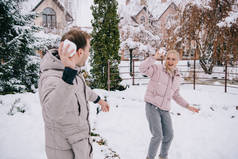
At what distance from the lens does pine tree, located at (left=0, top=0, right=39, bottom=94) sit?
7406 millimetres

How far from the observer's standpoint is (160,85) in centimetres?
298

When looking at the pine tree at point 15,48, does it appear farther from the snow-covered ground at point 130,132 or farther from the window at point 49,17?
the window at point 49,17

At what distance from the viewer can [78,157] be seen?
4.97 feet

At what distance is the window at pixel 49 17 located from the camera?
68.5 ft

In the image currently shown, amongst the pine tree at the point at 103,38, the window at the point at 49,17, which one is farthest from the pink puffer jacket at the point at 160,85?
the window at the point at 49,17

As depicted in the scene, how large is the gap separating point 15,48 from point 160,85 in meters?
6.80

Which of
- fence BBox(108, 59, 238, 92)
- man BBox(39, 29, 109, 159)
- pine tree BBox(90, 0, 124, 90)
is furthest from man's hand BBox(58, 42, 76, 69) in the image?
pine tree BBox(90, 0, 124, 90)

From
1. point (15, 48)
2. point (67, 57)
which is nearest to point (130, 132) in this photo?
point (67, 57)

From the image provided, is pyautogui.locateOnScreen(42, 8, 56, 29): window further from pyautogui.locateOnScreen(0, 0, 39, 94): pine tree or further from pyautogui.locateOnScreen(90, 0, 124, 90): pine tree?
pyautogui.locateOnScreen(90, 0, 124, 90): pine tree

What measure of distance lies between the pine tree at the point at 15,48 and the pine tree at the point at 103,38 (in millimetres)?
2664

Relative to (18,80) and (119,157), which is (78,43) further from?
(18,80)

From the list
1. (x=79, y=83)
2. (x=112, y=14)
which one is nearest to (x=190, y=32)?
(x=112, y=14)

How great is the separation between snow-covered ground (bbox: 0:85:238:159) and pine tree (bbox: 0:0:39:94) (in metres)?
1.94

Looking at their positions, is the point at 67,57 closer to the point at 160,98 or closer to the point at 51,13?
the point at 160,98
